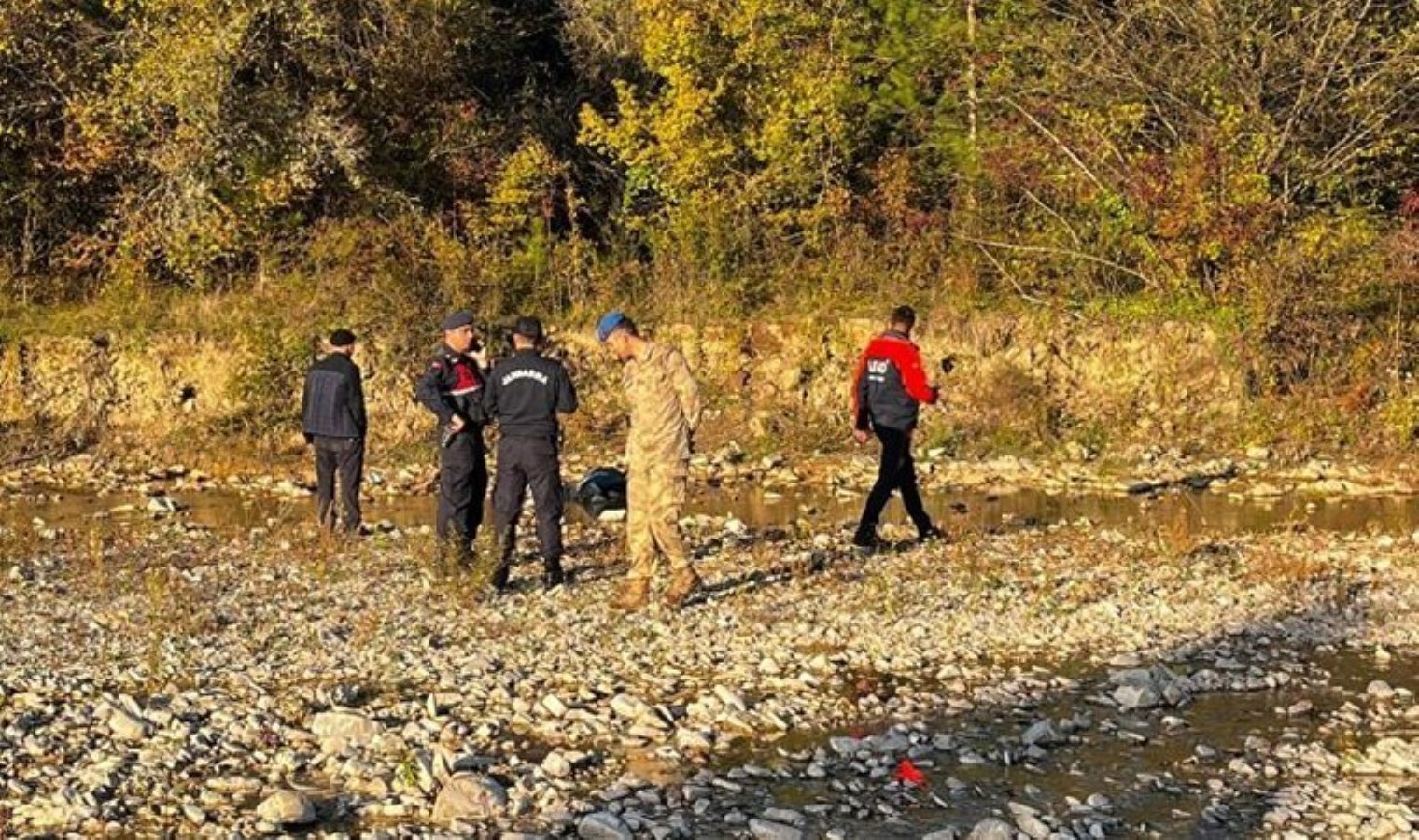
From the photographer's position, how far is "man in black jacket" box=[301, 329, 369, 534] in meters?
14.7

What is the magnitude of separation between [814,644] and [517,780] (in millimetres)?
3401

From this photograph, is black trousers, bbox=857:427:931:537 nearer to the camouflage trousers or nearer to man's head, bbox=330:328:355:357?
the camouflage trousers

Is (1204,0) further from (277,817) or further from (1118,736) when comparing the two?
(277,817)

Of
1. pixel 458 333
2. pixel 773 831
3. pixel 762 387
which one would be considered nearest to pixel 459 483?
pixel 458 333

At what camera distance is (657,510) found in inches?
455

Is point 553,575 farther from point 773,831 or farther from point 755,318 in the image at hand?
point 755,318

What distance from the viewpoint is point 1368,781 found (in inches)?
307

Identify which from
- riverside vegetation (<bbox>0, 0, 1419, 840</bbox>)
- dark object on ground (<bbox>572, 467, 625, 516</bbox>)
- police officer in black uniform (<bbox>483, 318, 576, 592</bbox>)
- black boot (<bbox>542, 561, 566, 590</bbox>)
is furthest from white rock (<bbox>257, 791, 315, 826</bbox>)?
dark object on ground (<bbox>572, 467, 625, 516</bbox>)

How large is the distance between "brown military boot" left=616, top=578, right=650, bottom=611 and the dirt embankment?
33.4 feet

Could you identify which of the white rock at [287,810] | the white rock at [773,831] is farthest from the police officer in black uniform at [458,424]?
the white rock at [773,831]

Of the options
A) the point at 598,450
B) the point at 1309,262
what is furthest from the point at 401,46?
the point at 1309,262

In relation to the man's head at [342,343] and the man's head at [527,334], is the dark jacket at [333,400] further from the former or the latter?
the man's head at [527,334]

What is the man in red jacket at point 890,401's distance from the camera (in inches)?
550

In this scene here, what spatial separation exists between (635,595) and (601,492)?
23.0ft
